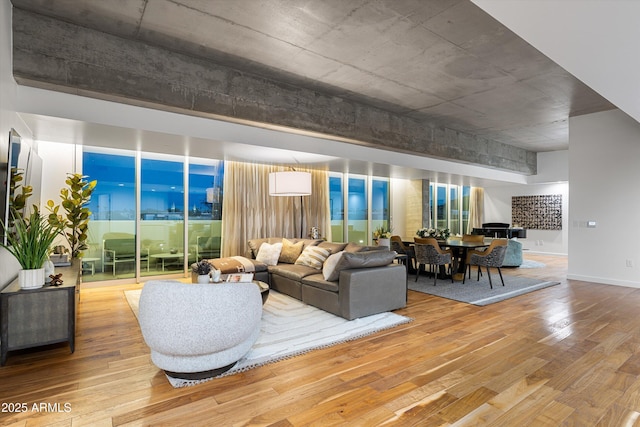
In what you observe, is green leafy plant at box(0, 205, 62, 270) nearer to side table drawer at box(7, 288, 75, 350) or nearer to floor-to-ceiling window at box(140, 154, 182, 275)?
side table drawer at box(7, 288, 75, 350)

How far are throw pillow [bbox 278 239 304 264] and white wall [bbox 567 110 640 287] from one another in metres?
5.71

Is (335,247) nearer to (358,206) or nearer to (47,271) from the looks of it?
(47,271)

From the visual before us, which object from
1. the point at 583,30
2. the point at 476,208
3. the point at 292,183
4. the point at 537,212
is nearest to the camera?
the point at 583,30

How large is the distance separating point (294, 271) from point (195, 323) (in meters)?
2.86

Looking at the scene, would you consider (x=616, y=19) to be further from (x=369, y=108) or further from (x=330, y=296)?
(x=369, y=108)

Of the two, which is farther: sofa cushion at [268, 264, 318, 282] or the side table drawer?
sofa cushion at [268, 264, 318, 282]

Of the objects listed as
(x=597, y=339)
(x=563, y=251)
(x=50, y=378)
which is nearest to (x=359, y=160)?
(x=597, y=339)

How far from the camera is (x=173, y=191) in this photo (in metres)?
7.16

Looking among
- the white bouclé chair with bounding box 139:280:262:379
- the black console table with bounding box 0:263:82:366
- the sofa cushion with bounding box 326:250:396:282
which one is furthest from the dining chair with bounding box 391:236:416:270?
the black console table with bounding box 0:263:82:366

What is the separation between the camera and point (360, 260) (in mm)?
4316

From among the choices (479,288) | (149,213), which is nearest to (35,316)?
Result: (149,213)

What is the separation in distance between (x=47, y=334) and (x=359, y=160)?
534 cm

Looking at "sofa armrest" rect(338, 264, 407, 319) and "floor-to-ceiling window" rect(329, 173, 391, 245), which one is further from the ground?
"floor-to-ceiling window" rect(329, 173, 391, 245)

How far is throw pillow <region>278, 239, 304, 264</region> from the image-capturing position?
621cm
